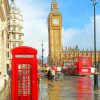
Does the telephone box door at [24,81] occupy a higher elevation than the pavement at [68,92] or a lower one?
higher

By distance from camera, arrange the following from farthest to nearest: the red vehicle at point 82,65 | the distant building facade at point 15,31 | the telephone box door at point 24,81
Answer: the distant building facade at point 15,31 < the red vehicle at point 82,65 < the telephone box door at point 24,81

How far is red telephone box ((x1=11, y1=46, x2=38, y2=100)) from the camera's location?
1348cm

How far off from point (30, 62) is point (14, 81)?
2.65 ft

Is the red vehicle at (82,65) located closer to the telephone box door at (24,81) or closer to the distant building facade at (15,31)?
the telephone box door at (24,81)

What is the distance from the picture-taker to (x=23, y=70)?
535 inches

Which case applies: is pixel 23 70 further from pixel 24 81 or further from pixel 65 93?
pixel 65 93

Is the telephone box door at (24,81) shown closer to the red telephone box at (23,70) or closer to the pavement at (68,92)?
the red telephone box at (23,70)

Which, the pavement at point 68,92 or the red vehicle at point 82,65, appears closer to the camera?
the pavement at point 68,92

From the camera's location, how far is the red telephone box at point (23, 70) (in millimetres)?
13484

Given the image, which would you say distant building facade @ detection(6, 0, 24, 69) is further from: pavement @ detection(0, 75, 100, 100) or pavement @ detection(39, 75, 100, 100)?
pavement @ detection(0, 75, 100, 100)

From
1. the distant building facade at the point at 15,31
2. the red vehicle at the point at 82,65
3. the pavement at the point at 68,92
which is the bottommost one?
the pavement at the point at 68,92

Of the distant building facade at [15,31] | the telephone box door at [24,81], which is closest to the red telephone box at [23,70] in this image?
the telephone box door at [24,81]

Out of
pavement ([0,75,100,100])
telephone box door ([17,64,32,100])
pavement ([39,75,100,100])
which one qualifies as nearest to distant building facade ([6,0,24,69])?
pavement ([39,75,100,100])

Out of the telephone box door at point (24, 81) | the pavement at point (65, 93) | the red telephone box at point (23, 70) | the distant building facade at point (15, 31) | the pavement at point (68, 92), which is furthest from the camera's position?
the distant building facade at point (15, 31)
